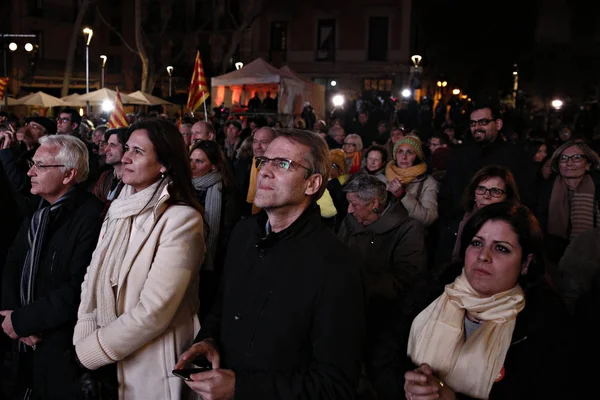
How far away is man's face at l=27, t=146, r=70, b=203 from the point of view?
11.7ft

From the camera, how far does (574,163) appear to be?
5359 millimetres

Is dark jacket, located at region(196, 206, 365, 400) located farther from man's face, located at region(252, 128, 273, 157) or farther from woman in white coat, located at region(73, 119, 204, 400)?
man's face, located at region(252, 128, 273, 157)

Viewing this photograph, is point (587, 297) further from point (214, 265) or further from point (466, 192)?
point (214, 265)

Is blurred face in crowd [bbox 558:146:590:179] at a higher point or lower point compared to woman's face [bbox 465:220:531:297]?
higher

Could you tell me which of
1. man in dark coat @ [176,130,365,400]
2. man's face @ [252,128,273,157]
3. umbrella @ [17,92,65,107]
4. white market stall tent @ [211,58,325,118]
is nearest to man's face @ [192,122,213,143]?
man's face @ [252,128,273,157]

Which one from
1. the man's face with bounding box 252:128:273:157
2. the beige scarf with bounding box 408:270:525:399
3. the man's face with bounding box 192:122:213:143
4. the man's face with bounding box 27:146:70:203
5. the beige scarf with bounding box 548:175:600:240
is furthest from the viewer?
the man's face with bounding box 192:122:213:143

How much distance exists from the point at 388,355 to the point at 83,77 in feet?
128

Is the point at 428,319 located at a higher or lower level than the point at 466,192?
lower

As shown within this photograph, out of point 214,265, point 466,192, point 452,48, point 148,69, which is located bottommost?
point 214,265

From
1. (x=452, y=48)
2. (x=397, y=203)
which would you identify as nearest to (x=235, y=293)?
(x=397, y=203)

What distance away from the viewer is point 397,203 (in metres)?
4.39

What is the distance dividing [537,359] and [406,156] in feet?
12.1

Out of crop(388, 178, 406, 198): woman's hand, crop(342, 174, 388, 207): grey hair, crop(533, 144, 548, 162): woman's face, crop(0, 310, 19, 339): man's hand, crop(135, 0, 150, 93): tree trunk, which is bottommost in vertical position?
crop(0, 310, 19, 339): man's hand

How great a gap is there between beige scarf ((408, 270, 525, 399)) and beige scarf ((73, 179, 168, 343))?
60.4 inches
